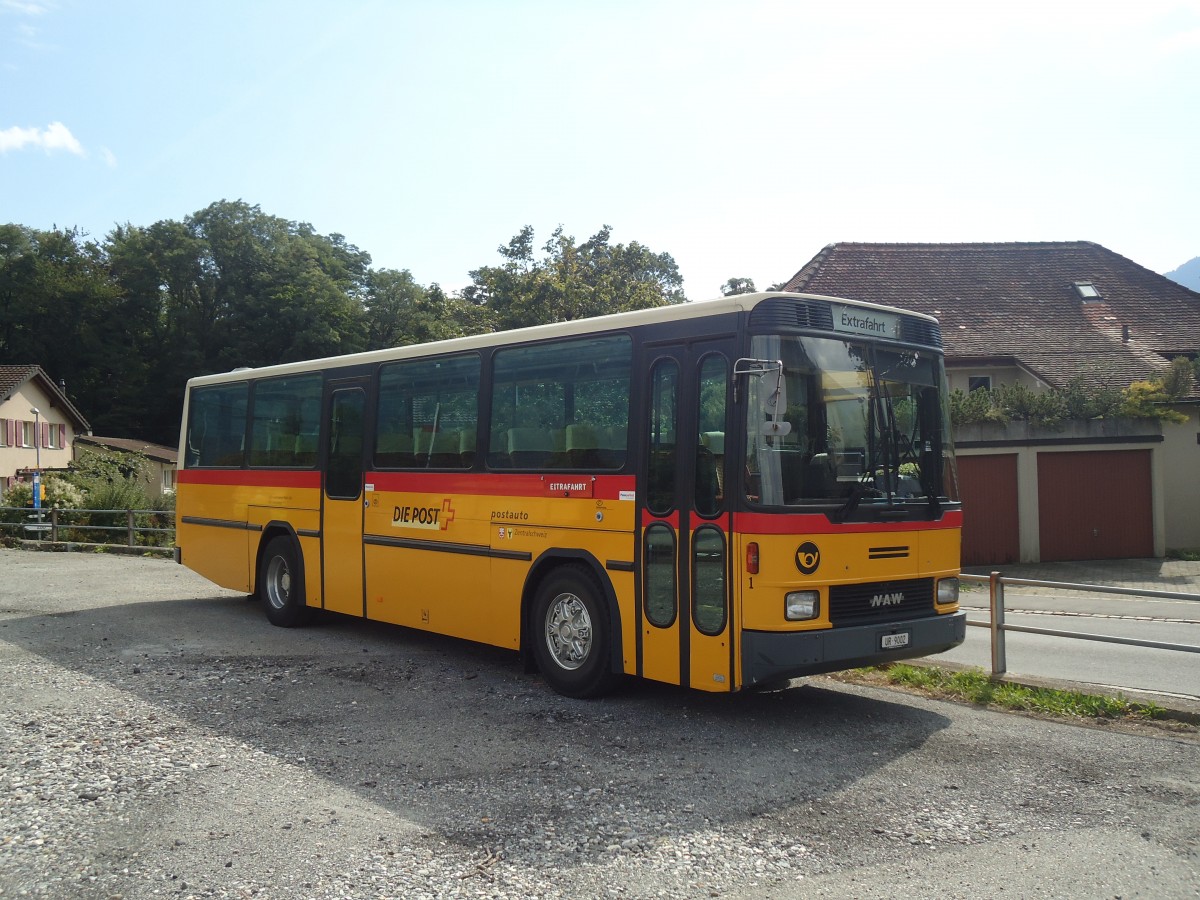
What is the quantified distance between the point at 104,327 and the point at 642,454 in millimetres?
73261

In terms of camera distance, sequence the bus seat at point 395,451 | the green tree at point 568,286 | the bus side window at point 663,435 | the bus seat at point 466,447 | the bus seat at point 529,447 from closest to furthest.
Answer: the bus side window at point 663,435, the bus seat at point 529,447, the bus seat at point 466,447, the bus seat at point 395,451, the green tree at point 568,286

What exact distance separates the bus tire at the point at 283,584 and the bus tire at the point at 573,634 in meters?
4.72

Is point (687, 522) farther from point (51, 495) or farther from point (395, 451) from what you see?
point (51, 495)

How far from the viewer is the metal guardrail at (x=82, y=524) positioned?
25.4 m

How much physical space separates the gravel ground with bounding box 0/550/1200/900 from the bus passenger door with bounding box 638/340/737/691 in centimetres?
57

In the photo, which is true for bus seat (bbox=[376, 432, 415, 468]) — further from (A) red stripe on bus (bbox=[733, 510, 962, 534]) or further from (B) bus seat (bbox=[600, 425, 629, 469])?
(A) red stripe on bus (bbox=[733, 510, 962, 534])

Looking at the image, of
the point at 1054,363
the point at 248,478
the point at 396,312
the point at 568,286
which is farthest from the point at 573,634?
the point at 396,312

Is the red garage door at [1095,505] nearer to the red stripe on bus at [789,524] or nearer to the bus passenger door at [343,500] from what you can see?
the bus passenger door at [343,500]

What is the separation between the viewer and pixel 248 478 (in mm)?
14086

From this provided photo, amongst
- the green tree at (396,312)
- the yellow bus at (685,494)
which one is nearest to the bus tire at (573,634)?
the yellow bus at (685,494)

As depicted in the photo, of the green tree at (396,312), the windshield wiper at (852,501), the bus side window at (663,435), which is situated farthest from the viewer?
the green tree at (396,312)

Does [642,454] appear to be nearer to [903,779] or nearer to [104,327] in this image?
[903,779]

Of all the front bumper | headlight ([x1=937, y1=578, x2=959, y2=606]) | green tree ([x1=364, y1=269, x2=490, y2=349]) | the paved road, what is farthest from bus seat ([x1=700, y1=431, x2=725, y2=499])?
green tree ([x1=364, y1=269, x2=490, y2=349])

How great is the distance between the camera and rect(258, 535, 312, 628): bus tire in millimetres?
12977
